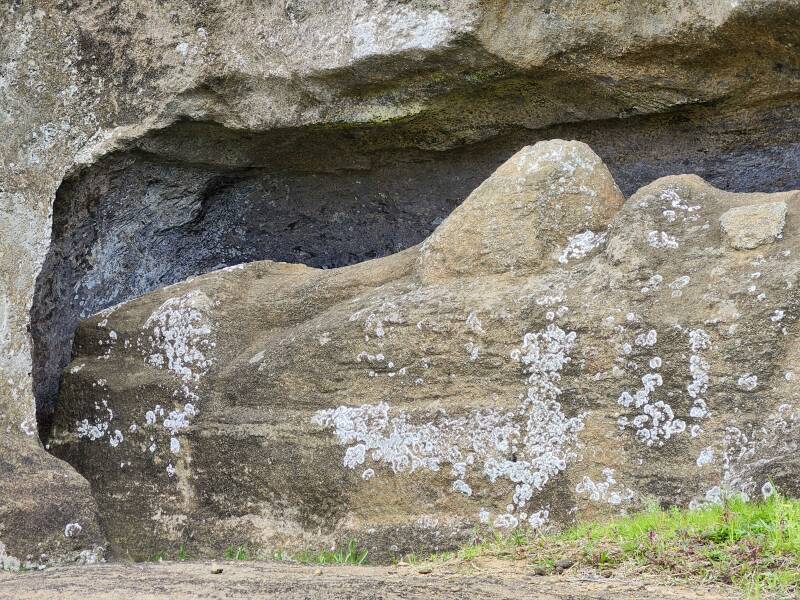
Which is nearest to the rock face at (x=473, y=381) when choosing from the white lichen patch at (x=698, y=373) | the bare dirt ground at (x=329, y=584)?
the white lichen patch at (x=698, y=373)

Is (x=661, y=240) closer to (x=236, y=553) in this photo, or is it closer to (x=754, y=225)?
(x=754, y=225)

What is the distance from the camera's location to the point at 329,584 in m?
3.68

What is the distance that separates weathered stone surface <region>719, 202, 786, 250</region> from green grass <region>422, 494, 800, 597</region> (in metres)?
1.17

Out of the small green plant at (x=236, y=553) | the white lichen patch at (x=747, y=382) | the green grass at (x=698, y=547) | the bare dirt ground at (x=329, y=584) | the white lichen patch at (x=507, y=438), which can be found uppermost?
the white lichen patch at (x=747, y=382)

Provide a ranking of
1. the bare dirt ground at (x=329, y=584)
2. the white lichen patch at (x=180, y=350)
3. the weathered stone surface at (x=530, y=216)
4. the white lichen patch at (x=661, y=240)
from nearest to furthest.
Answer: the bare dirt ground at (x=329, y=584), the white lichen patch at (x=661, y=240), the weathered stone surface at (x=530, y=216), the white lichen patch at (x=180, y=350)

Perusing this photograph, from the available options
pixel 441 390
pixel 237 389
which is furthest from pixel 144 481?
pixel 441 390

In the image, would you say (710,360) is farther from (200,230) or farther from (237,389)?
(200,230)

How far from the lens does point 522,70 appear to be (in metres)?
5.88

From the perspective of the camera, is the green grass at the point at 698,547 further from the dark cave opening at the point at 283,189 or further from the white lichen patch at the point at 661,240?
the dark cave opening at the point at 283,189

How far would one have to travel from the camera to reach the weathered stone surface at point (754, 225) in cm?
482

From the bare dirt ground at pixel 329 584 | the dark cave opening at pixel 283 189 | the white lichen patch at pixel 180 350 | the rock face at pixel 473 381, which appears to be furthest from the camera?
the dark cave opening at pixel 283 189

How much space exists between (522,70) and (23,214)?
8.18 feet

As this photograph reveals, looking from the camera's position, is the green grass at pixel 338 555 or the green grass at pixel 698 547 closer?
the green grass at pixel 698 547

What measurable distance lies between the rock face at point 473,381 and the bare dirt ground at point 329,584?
837 mm
